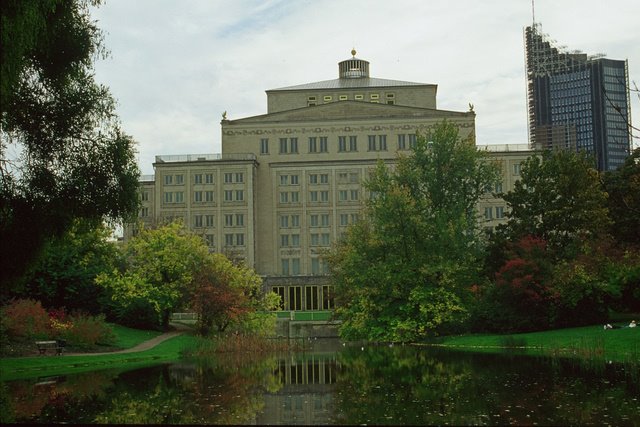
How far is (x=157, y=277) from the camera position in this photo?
57.2 meters

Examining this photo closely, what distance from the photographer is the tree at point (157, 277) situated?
5569 centimetres

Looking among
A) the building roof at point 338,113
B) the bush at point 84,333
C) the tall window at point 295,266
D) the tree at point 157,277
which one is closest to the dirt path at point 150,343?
the bush at point 84,333

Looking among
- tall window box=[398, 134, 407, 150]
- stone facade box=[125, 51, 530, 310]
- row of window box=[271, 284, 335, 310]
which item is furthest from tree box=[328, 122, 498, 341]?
tall window box=[398, 134, 407, 150]

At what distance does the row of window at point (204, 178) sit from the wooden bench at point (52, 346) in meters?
62.3

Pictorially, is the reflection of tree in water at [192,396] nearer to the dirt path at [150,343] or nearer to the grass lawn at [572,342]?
the dirt path at [150,343]

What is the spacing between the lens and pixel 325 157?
103 meters

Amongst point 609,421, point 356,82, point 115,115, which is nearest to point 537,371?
point 609,421

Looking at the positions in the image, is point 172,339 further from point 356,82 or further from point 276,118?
point 356,82

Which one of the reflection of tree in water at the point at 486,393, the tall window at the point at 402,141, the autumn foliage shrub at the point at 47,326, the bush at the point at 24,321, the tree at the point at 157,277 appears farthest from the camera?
the tall window at the point at 402,141

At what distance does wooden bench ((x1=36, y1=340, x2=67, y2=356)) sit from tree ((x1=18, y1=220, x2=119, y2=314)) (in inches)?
492

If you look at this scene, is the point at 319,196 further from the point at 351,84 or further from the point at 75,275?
the point at 75,275

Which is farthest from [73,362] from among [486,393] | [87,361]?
[486,393]

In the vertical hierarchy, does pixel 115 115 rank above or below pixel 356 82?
below

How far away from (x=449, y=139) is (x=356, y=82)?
58215 mm
